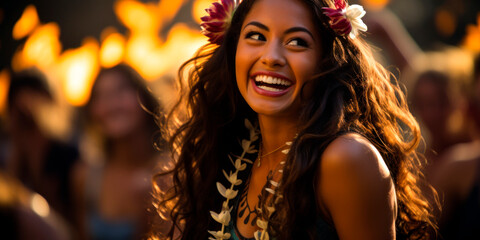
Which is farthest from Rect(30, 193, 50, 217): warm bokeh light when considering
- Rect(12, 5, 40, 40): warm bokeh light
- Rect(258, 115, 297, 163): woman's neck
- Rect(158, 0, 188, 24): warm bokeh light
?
Rect(158, 0, 188, 24): warm bokeh light

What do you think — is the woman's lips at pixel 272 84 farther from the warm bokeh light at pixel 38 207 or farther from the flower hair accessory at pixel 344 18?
the warm bokeh light at pixel 38 207

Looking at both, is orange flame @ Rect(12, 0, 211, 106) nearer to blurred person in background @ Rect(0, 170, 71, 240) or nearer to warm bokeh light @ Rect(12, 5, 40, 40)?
warm bokeh light @ Rect(12, 5, 40, 40)

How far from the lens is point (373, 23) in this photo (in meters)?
5.09

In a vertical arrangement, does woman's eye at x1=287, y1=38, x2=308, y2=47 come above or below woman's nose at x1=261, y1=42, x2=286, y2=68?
above

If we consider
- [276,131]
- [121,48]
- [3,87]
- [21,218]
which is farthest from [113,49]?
[276,131]

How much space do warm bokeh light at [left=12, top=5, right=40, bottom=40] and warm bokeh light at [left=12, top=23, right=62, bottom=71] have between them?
0.13 metres

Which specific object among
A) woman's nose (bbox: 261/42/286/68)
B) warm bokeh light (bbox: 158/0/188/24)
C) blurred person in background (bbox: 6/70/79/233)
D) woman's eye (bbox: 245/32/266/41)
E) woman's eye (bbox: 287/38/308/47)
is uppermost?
warm bokeh light (bbox: 158/0/188/24)

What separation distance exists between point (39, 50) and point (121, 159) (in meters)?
3.12

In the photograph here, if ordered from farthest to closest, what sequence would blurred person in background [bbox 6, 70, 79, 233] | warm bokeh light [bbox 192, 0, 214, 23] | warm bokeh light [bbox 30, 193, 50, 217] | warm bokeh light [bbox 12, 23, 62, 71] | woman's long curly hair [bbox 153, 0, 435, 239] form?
warm bokeh light [bbox 192, 0, 214, 23] < warm bokeh light [bbox 12, 23, 62, 71] < blurred person in background [bbox 6, 70, 79, 233] < warm bokeh light [bbox 30, 193, 50, 217] < woman's long curly hair [bbox 153, 0, 435, 239]

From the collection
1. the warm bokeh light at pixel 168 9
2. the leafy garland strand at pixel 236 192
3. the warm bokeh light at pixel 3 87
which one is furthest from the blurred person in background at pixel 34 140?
the warm bokeh light at pixel 168 9

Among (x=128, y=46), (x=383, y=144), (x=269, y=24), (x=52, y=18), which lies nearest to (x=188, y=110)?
(x=269, y=24)

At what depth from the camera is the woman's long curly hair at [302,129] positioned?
221 centimetres

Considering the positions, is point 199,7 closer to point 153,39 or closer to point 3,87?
point 153,39

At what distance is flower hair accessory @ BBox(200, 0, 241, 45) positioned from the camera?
268 cm
